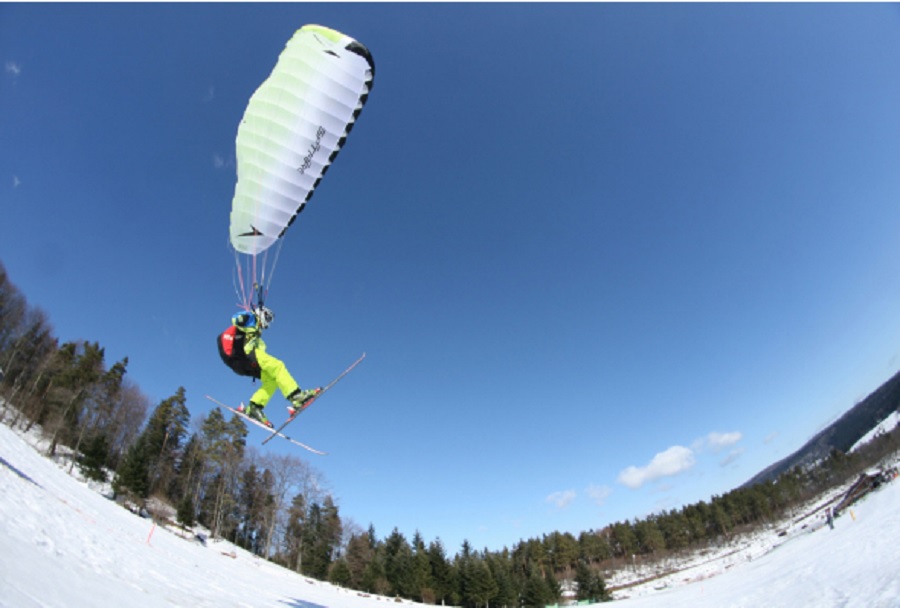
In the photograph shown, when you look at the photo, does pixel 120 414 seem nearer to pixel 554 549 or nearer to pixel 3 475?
pixel 3 475

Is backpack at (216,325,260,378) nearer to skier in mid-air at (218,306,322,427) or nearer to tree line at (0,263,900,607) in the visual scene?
skier in mid-air at (218,306,322,427)

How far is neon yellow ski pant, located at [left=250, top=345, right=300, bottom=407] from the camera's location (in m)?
7.98

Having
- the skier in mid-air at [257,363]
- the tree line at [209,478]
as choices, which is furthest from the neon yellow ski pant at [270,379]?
the tree line at [209,478]

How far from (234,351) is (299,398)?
1565 mm

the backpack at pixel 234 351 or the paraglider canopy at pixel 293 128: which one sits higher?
the paraglider canopy at pixel 293 128

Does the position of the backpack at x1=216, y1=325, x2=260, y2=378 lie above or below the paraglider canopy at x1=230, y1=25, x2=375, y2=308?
below

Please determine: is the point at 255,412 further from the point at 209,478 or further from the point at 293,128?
the point at 209,478

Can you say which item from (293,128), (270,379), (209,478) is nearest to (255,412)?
(270,379)

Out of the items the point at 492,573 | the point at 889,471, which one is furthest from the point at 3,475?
the point at 889,471

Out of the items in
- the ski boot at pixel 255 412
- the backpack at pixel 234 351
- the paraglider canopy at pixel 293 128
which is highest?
the paraglider canopy at pixel 293 128

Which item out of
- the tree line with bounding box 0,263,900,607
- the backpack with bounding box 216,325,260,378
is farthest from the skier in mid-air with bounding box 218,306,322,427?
the tree line with bounding box 0,263,900,607

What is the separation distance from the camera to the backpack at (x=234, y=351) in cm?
788

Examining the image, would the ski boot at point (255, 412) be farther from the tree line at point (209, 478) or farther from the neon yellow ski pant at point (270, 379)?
the tree line at point (209, 478)

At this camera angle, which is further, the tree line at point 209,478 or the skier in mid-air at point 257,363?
the tree line at point 209,478
